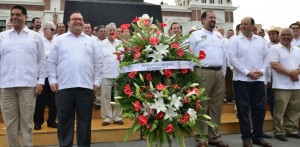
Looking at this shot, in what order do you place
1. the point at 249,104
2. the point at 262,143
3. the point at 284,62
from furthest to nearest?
the point at 284,62
the point at 249,104
the point at 262,143

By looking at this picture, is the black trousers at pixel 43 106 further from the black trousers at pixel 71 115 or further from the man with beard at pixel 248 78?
the man with beard at pixel 248 78

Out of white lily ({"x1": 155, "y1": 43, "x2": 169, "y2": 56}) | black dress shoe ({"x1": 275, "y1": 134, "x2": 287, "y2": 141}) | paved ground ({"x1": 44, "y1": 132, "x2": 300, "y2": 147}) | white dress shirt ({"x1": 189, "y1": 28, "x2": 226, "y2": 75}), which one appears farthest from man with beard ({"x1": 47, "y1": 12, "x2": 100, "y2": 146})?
black dress shoe ({"x1": 275, "y1": 134, "x2": 287, "y2": 141})

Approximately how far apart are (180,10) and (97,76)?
1303 inches

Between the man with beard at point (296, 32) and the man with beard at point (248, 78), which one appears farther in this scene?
the man with beard at point (296, 32)

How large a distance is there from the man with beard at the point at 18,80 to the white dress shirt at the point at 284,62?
357cm

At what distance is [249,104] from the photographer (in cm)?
451

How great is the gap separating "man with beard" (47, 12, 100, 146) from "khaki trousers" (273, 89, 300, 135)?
2977 mm

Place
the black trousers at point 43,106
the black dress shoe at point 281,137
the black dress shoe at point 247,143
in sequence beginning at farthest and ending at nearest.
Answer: the black dress shoe at point 281,137 < the black trousers at point 43,106 < the black dress shoe at point 247,143

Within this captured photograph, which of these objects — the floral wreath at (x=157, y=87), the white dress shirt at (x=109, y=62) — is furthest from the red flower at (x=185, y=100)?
the white dress shirt at (x=109, y=62)

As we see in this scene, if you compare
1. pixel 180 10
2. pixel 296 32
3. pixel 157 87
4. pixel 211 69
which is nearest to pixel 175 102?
pixel 157 87

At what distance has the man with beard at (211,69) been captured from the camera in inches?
169

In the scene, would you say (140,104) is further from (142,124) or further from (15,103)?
(15,103)

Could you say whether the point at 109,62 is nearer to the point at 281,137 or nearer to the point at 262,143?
the point at 262,143

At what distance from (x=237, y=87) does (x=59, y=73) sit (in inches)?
97.6
